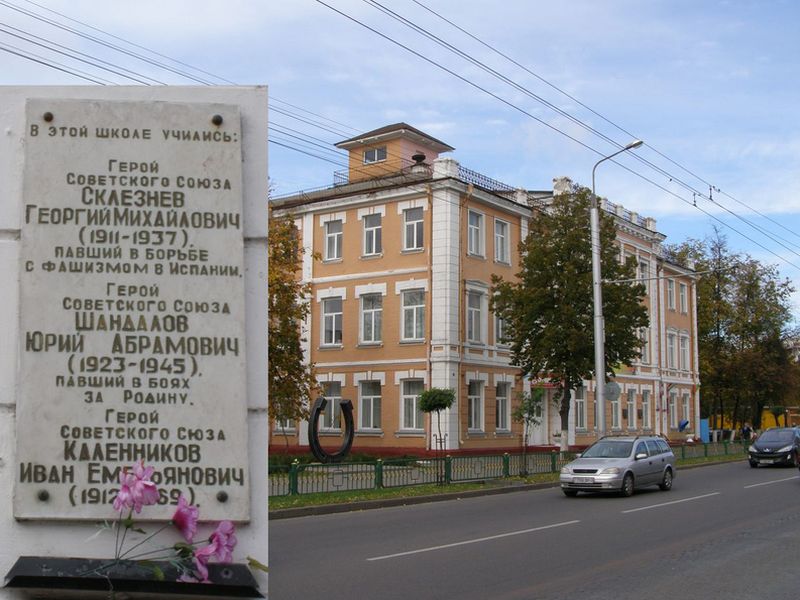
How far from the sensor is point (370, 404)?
40.6 metres

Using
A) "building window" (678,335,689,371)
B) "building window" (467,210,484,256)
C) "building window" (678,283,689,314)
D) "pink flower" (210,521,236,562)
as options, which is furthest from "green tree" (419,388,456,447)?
"building window" (678,283,689,314)

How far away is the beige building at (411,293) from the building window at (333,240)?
0.16 feet

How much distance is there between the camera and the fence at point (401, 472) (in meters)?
20.7

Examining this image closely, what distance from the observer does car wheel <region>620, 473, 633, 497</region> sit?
23.0m

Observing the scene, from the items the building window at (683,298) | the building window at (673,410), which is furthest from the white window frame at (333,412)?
the building window at (683,298)

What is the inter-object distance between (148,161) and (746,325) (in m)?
69.7

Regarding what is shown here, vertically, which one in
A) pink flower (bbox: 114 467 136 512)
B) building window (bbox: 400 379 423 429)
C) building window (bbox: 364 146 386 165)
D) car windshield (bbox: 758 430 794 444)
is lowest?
car windshield (bbox: 758 430 794 444)

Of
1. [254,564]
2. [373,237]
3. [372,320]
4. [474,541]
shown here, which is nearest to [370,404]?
[372,320]

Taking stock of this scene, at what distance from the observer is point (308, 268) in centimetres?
4359

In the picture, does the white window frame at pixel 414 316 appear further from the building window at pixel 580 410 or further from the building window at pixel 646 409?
the building window at pixel 646 409

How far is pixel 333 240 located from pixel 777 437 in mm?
21216

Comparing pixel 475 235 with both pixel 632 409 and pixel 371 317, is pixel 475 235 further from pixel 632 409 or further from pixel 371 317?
pixel 632 409

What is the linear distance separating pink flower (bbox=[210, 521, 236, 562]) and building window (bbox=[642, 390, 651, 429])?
54415 mm

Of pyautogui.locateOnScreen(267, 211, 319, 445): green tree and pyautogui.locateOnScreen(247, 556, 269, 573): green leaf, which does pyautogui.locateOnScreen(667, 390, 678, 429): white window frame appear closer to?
pyautogui.locateOnScreen(267, 211, 319, 445): green tree
